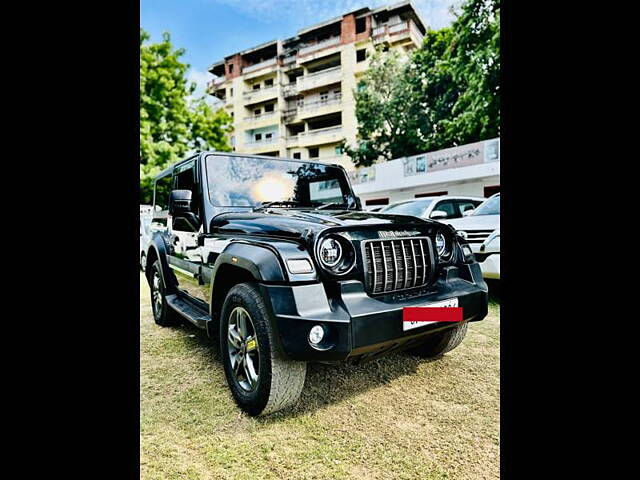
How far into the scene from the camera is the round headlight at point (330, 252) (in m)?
2.22

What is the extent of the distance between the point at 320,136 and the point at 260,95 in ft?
29.8

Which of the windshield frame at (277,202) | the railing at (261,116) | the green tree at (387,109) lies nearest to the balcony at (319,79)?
the railing at (261,116)

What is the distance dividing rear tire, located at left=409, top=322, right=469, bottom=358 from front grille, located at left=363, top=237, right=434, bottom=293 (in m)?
0.75

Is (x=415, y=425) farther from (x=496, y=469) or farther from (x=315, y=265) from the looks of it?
(x=315, y=265)

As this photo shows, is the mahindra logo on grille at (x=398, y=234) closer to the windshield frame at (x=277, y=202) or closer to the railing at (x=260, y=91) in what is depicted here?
the windshield frame at (x=277, y=202)

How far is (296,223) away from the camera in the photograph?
2449 mm

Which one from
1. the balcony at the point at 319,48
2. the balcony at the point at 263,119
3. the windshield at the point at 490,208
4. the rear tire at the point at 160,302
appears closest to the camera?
the rear tire at the point at 160,302

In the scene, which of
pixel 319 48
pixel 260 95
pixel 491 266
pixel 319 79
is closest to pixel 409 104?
pixel 319 79

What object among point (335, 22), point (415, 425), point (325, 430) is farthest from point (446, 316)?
point (335, 22)

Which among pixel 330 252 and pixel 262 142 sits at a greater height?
pixel 262 142

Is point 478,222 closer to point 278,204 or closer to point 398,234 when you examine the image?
point 278,204

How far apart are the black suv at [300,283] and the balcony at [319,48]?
31.3m
